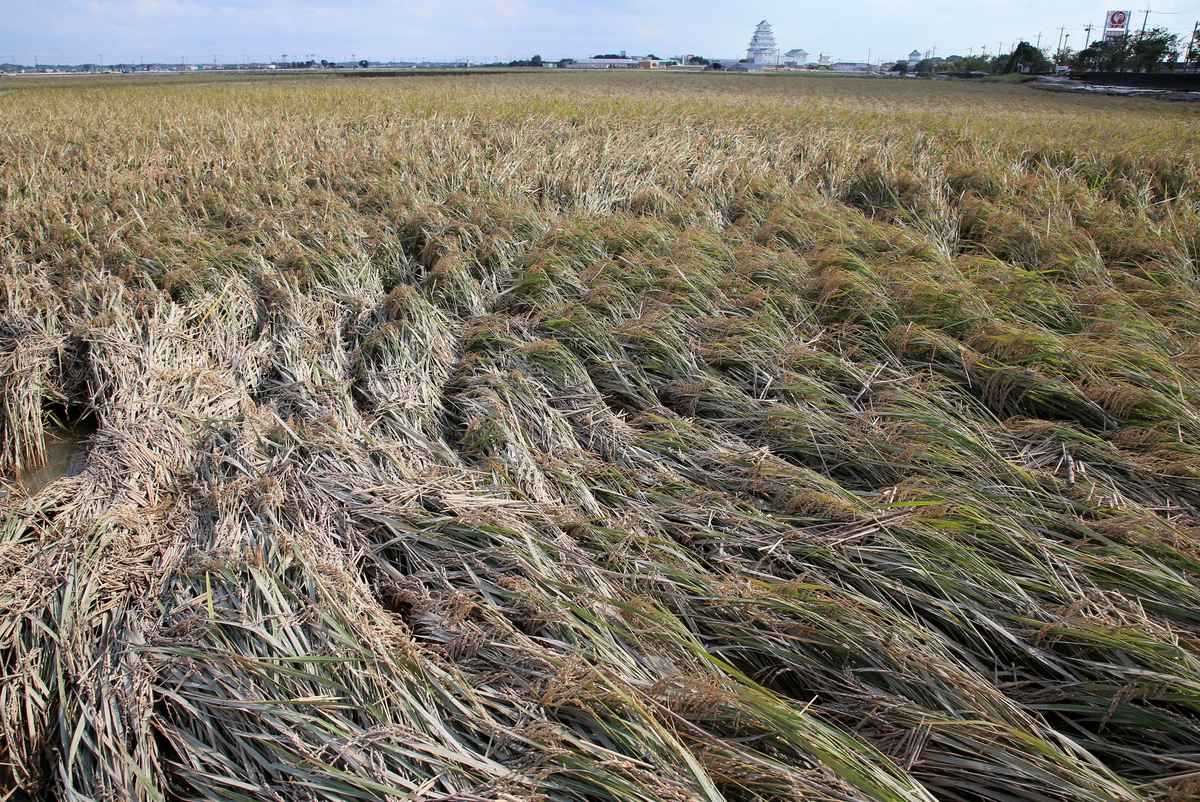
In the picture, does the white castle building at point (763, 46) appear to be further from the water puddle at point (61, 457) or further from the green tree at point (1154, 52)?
the water puddle at point (61, 457)

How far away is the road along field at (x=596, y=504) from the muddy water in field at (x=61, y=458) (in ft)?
0.21

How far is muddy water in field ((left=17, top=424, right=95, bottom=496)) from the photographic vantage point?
310cm

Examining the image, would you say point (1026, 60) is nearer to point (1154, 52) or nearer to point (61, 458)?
point (1154, 52)

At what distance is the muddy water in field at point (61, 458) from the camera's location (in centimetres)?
310

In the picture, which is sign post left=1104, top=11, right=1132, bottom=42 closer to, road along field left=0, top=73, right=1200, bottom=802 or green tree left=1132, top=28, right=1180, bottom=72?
green tree left=1132, top=28, right=1180, bottom=72

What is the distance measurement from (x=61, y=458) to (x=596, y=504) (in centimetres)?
282

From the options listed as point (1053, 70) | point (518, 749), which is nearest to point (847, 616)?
point (518, 749)

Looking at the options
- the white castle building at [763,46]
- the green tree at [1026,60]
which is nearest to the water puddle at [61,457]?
the green tree at [1026,60]

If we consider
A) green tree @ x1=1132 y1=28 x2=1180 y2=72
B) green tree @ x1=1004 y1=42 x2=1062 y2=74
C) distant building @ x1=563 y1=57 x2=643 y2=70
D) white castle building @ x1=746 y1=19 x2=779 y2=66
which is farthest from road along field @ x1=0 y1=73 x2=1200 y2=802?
white castle building @ x1=746 y1=19 x2=779 y2=66

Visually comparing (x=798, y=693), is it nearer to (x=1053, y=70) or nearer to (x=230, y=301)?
(x=230, y=301)

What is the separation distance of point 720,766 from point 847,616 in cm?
61

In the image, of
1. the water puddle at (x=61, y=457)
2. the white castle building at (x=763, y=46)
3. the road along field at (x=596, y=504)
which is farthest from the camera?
the white castle building at (x=763, y=46)

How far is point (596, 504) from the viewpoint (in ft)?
8.29

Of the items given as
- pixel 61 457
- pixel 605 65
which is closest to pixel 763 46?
pixel 605 65
